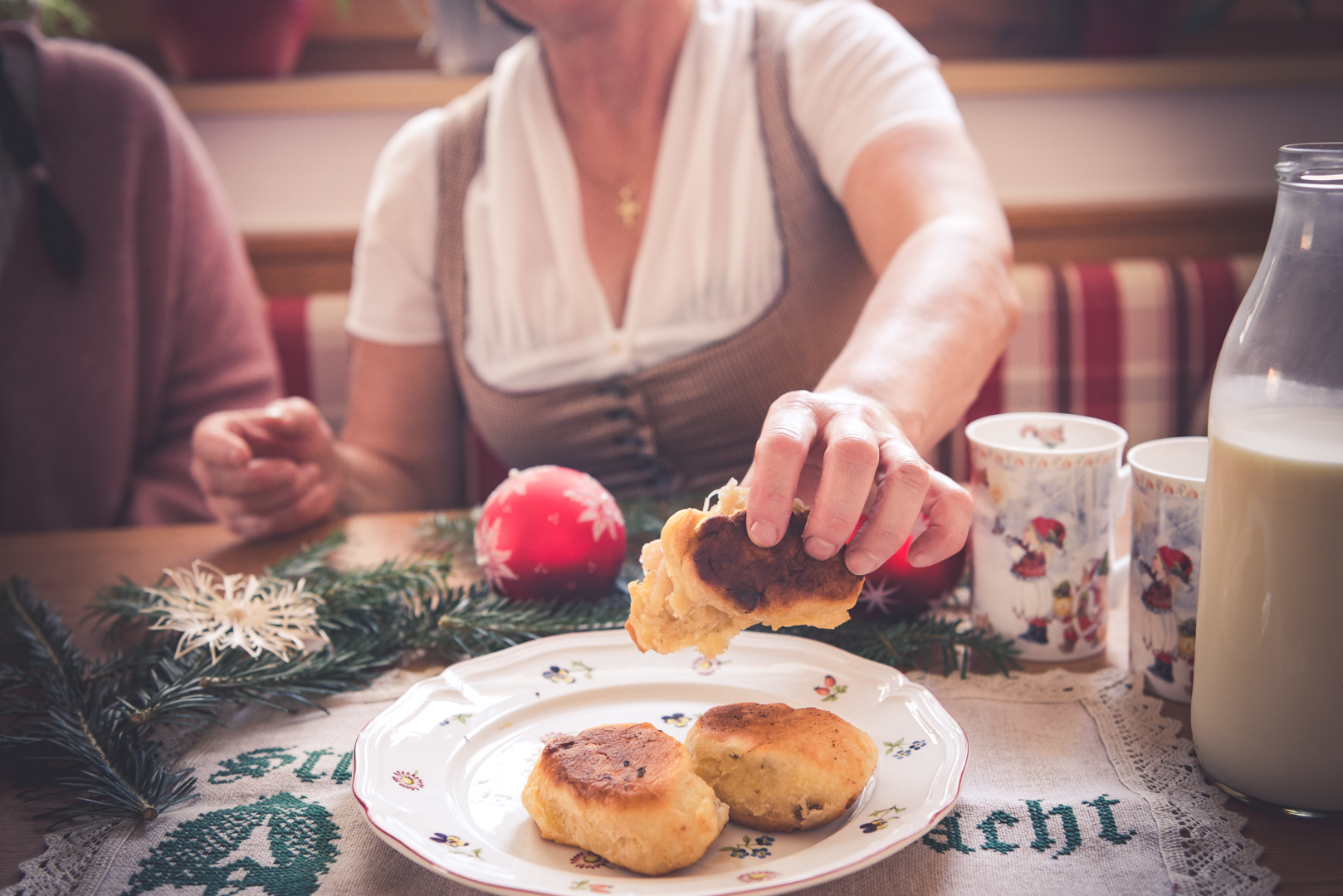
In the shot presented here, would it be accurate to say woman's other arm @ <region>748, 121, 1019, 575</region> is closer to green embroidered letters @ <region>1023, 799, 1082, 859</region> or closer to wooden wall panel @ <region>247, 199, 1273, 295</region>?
green embroidered letters @ <region>1023, 799, 1082, 859</region>

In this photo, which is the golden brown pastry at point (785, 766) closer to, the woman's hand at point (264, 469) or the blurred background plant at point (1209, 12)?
the woman's hand at point (264, 469)

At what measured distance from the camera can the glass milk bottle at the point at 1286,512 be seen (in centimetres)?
53

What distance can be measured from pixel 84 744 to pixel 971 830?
1.89 feet

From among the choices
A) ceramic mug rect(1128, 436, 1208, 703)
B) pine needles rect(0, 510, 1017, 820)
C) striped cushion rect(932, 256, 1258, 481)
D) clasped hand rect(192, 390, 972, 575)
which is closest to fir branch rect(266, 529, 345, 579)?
pine needles rect(0, 510, 1017, 820)

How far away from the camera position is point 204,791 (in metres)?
0.64

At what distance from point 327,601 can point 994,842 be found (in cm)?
59

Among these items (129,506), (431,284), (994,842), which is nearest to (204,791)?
(994,842)

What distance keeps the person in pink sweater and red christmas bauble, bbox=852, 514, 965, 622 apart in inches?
44.1

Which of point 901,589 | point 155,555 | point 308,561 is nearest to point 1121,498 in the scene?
point 901,589

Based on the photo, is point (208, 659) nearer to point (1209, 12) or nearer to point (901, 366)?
point (901, 366)

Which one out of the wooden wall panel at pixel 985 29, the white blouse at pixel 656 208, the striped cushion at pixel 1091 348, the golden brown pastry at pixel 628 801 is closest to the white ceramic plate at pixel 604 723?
the golden brown pastry at pixel 628 801

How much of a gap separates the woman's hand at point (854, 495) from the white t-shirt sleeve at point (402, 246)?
0.94 metres

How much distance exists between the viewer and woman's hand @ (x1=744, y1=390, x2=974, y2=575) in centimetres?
58

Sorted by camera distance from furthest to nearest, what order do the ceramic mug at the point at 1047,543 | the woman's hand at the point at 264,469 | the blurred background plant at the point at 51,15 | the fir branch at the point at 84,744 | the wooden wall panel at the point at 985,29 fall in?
the wooden wall panel at the point at 985,29
the blurred background plant at the point at 51,15
the woman's hand at the point at 264,469
the ceramic mug at the point at 1047,543
the fir branch at the point at 84,744
